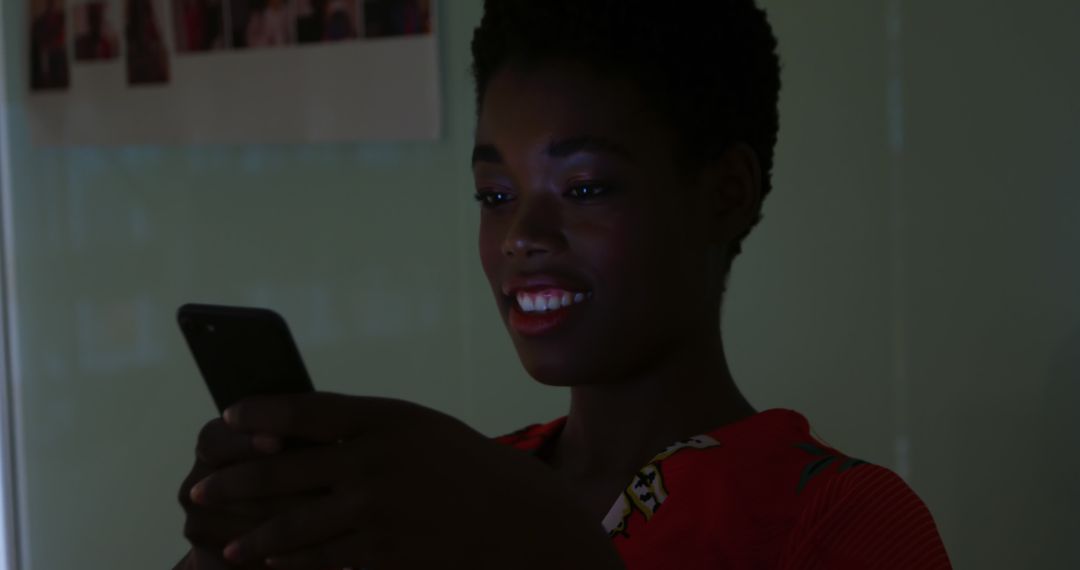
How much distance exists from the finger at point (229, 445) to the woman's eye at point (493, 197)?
284 mm

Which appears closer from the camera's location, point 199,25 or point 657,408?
point 657,408

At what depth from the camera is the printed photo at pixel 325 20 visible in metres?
1.36

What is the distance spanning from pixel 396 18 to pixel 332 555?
3.33ft

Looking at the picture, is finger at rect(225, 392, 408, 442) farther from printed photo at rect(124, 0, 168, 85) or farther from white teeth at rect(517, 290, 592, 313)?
printed photo at rect(124, 0, 168, 85)

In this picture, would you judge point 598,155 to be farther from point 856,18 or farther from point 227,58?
point 227,58

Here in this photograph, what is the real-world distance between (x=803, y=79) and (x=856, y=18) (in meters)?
0.07

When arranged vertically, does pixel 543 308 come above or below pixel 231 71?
below

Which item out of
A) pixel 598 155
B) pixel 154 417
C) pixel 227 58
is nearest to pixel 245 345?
pixel 598 155

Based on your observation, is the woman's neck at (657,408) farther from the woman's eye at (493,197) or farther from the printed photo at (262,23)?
the printed photo at (262,23)

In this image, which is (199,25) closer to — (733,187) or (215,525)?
(733,187)

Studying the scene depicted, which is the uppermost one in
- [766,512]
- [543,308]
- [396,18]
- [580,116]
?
[396,18]

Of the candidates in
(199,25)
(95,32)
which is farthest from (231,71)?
(95,32)

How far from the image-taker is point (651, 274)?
69 cm


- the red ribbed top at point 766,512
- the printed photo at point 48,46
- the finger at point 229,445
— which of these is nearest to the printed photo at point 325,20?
the printed photo at point 48,46
